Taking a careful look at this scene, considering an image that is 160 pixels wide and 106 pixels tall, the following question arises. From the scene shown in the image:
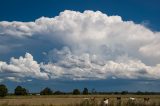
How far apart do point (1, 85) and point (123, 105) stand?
88.0 m

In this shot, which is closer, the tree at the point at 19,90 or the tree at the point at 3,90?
the tree at the point at 3,90

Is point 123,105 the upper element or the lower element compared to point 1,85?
lower

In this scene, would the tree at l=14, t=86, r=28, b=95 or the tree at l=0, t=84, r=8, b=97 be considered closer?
the tree at l=0, t=84, r=8, b=97

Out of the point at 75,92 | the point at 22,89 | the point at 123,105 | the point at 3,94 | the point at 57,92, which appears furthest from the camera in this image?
the point at 57,92

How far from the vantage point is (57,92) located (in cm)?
16312

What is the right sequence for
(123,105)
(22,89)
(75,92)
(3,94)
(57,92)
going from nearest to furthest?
(123,105) → (3,94) → (22,89) → (75,92) → (57,92)

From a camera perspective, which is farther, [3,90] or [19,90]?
[19,90]

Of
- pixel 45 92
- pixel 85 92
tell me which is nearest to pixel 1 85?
pixel 45 92

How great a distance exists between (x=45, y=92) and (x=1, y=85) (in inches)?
1431

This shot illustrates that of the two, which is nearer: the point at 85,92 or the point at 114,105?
the point at 114,105

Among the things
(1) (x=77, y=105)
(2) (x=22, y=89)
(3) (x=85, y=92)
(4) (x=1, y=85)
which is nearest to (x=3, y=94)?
(4) (x=1, y=85)

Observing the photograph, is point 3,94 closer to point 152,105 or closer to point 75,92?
point 75,92

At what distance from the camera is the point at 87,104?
3444 cm

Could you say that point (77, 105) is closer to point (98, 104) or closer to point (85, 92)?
point (98, 104)
